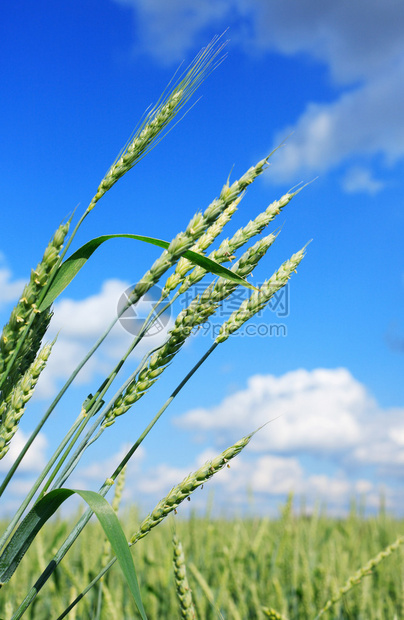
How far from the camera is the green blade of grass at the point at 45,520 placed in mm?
843

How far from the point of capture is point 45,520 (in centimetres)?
95

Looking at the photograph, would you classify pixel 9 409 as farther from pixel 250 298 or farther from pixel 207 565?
pixel 207 565

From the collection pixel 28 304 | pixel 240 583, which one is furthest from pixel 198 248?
pixel 240 583

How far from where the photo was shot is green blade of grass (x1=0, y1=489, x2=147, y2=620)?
2.77ft

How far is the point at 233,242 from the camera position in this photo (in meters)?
1.08

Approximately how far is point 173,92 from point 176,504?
85 cm

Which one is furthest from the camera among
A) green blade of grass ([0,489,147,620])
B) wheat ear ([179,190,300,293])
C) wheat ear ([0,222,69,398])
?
wheat ear ([179,190,300,293])

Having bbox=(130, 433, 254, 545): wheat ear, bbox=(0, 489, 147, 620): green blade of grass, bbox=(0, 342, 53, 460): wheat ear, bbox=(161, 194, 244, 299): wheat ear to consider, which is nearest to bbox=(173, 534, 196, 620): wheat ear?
bbox=(130, 433, 254, 545): wheat ear

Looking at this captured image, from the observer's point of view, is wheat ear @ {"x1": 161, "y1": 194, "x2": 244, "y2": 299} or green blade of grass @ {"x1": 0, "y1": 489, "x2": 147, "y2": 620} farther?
wheat ear @ {"x1": 161, "y1": 194, "x2": 244, "y2": 299}

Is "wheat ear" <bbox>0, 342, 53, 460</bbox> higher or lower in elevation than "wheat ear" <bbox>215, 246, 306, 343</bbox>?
lower

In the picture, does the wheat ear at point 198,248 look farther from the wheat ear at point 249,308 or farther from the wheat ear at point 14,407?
the wheat ear at point 14,407

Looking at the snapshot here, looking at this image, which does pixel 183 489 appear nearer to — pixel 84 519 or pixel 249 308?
pixel 84 519

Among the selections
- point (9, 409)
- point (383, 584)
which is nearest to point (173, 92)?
point (9, 409)

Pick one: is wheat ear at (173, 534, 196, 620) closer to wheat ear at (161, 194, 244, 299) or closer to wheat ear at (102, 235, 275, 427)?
wheat ear at (102, 235, 275, 427)
